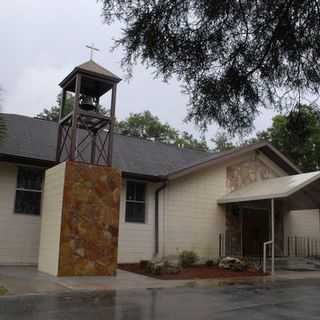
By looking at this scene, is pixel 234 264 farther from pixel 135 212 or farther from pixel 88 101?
pixel 88 101

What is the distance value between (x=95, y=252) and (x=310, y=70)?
9.08 meters

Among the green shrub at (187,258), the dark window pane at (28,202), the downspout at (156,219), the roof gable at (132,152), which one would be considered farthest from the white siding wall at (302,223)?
the dark window pane at (28,202)

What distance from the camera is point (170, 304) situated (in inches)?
361

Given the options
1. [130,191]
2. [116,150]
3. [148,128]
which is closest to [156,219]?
[130,191]

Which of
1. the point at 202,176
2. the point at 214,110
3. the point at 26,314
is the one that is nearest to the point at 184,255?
the point at 202,176

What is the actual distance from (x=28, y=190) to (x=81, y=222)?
354cm

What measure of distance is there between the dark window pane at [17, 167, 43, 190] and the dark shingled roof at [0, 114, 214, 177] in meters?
0.61

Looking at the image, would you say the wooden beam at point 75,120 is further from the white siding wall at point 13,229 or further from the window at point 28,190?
the white siding wall at point 13,229

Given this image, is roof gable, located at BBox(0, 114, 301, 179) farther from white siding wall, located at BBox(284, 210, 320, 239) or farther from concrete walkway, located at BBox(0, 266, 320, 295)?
concrete walkway, located at BBox(0, 266, 320, 295)

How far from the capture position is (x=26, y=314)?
7684 millimetres

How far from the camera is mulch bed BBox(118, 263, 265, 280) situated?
14.3 metres

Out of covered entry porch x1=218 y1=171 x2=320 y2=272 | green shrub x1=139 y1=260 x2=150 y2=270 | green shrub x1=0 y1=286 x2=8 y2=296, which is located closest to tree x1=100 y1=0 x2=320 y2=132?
green shrub x1=0 y1=286 x2=8 y2=296

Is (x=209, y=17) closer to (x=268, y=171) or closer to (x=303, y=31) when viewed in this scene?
(x=303, y=31)

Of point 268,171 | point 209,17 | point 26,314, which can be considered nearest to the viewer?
point 209,17
